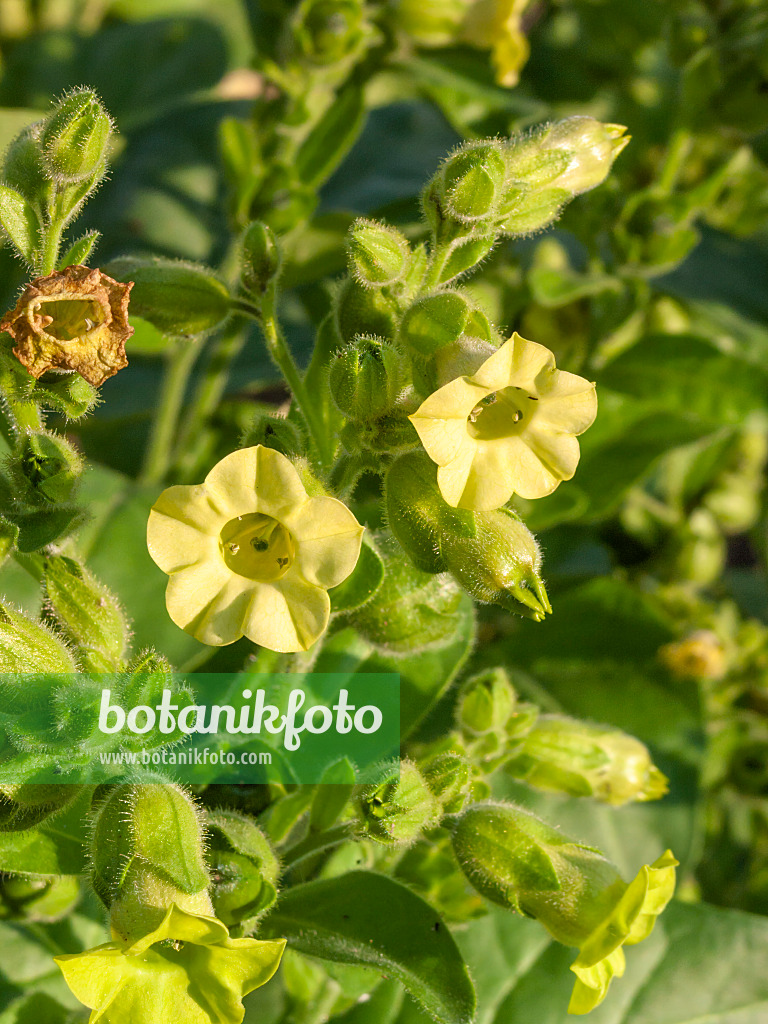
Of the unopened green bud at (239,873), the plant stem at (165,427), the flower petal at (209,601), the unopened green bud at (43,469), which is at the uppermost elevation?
the unopened green bud at (43,469)

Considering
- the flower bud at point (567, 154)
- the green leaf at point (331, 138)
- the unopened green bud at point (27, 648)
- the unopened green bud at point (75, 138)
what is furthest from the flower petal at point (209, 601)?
the green leaf at point (331, 138)

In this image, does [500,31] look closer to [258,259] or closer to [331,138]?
[331,138]

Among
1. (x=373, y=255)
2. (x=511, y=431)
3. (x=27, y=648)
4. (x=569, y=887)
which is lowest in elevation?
(x=569, y=887)

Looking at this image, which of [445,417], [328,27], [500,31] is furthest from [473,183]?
[500,31]

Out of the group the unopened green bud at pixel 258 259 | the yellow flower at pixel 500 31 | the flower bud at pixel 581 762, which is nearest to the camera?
the unopened green bud at pixel 258 259

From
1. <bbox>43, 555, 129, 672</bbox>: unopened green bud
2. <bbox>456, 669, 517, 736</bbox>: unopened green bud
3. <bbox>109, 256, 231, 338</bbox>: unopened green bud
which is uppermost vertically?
<bbox>109, 256, 231, 338</bbox>: unopened green bud

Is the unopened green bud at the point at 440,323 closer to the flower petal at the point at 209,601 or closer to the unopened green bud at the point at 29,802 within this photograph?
the flower petal at the point at 209,601

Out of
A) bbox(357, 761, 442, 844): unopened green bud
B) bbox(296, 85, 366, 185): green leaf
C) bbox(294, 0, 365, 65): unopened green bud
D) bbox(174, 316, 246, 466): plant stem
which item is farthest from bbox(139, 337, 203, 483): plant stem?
bbox(357, 761, 442, 844): unopened green bud

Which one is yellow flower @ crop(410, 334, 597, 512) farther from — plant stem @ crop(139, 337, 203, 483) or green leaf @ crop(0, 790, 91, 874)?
plant stem @ crop(139, 337, 203, 483)
